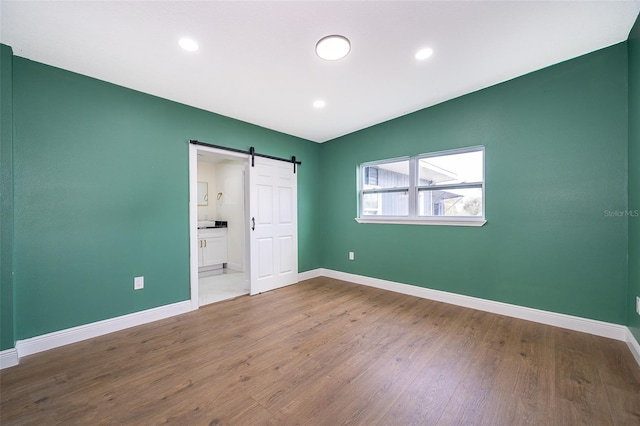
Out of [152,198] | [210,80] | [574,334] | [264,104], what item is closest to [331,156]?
[264,104]

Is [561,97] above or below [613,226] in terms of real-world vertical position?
above

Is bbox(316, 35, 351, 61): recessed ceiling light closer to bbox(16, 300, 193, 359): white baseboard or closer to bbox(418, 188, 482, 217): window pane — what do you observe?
bbox(418, 188, 482, 217): window pane

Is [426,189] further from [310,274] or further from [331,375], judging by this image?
[331,375]

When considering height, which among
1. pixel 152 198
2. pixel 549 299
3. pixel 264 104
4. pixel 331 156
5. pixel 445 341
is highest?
pixel 264 104

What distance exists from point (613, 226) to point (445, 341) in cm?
189

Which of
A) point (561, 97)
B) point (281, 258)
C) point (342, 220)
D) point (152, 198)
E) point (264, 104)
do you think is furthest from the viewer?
point (342, 220)

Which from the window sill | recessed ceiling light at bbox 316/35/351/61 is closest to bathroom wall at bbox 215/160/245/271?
the window sill

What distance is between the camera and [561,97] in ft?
8.35

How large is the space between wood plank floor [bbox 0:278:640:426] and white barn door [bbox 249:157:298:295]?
1.12 meters

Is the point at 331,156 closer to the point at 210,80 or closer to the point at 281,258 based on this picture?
the point at 281,258

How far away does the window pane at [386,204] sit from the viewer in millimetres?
3836

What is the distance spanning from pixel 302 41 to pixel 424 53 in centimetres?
110

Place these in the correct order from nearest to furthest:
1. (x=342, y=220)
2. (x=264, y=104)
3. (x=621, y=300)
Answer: (x=621, y=300) < (x=264, y=104) < (x=342, y=220)

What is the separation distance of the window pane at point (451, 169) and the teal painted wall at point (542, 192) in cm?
15
